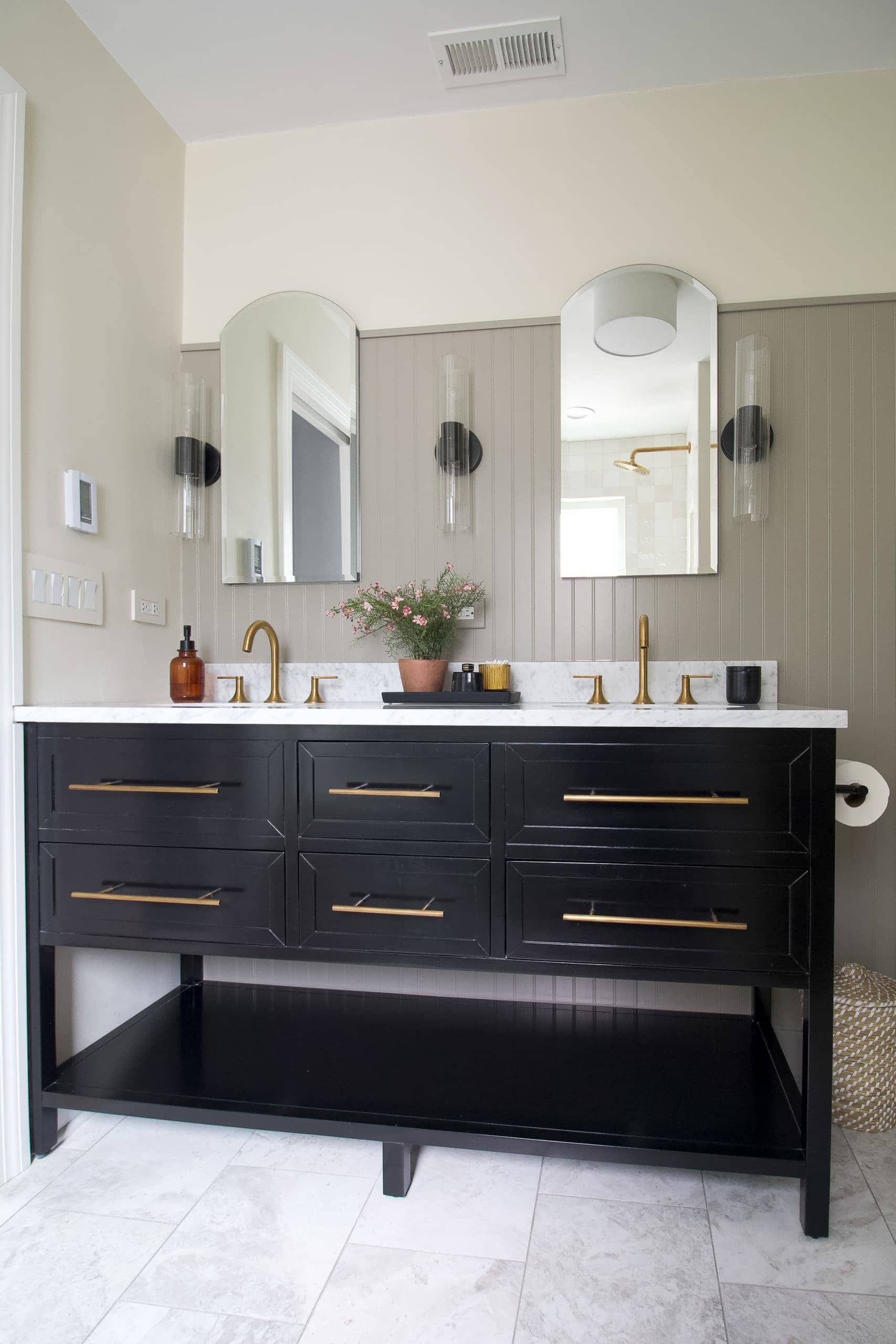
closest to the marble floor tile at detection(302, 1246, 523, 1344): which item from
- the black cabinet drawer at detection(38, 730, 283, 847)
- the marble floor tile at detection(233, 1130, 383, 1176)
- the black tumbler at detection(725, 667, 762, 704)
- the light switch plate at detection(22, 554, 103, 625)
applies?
the marble floor tile at detection(233, 1130, 383, 1176)

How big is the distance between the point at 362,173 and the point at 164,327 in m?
0.72

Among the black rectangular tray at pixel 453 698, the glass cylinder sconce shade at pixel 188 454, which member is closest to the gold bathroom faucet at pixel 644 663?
the black rectangular tray at pixel 453 698

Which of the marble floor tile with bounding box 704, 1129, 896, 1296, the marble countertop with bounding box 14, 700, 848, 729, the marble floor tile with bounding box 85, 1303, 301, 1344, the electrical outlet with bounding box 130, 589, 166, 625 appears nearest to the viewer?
the marble floor tile with bounding box 85, 1303, 301, 1344

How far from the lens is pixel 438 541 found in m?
2.23

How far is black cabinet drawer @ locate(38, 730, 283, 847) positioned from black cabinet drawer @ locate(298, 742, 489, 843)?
7 cm

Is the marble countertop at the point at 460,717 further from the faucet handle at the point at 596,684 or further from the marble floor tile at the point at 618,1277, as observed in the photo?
the marble floor tile at the point at 618,1277

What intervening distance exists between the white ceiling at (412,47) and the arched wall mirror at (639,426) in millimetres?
510

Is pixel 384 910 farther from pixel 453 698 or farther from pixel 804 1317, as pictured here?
pixel 804 1317

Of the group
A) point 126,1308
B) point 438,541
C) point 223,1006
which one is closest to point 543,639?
point 438,541

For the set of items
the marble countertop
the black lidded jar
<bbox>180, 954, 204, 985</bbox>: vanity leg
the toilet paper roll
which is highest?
the black lidded jar

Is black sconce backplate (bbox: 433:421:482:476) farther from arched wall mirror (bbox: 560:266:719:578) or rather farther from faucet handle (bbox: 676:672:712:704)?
faucet handle (bbox: 676:672:712:704)

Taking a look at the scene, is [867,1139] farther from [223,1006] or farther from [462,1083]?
[223,1006]

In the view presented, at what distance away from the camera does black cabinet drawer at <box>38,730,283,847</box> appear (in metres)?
1.61

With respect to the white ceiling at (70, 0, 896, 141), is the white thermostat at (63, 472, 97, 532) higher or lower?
lower
